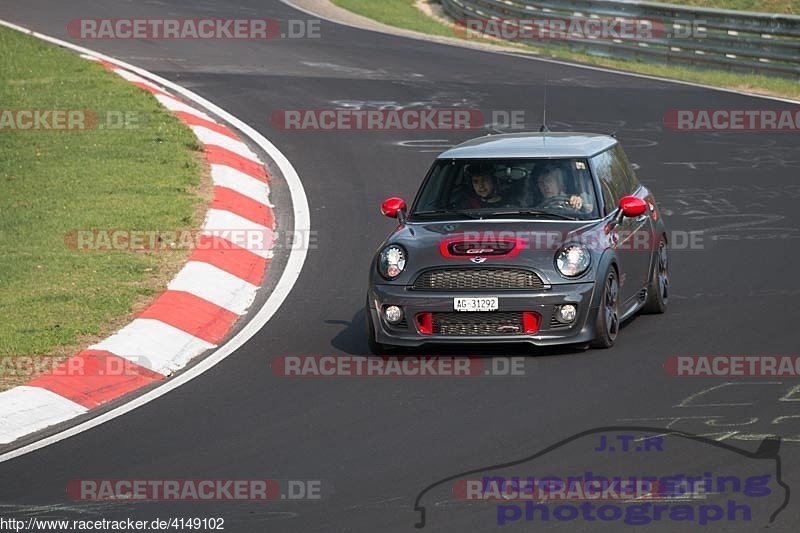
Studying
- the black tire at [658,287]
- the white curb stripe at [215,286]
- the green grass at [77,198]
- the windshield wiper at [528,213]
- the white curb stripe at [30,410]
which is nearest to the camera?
the white curb stripe at [30,410]

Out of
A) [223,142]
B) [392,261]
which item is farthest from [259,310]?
[223,142]

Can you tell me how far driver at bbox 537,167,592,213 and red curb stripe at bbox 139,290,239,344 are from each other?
2800 mm

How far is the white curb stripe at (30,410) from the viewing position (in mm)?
9055

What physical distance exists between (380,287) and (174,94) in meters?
11.5

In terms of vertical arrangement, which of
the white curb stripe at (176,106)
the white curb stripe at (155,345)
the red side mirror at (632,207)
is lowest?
the white curb stripe at (155,345)

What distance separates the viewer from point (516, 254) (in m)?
10.5

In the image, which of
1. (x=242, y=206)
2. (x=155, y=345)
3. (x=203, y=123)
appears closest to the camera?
(x=155, y=345)

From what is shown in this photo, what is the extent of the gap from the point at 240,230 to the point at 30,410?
18.0 feet

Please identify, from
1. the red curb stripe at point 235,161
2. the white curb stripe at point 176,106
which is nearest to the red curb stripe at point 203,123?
the white curb stripe at point 176,106

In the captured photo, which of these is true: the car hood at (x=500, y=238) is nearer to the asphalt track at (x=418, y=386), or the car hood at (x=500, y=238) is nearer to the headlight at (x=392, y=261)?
the headlight at (x=392, y=261)

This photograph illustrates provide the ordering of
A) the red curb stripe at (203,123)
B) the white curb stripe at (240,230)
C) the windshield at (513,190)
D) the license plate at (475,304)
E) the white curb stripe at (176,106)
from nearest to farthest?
the license plate at (475,304) < the windshield at (513,190) < the white curb stripe at (240,230) < the red curb stripe at (203,123) < the white curb stripe at (176,106)

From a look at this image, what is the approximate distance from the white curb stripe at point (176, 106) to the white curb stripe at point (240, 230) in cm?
508

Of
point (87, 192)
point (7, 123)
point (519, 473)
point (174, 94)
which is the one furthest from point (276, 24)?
point (519, 473)

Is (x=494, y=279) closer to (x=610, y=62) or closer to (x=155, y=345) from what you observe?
(x=155, y=345)
